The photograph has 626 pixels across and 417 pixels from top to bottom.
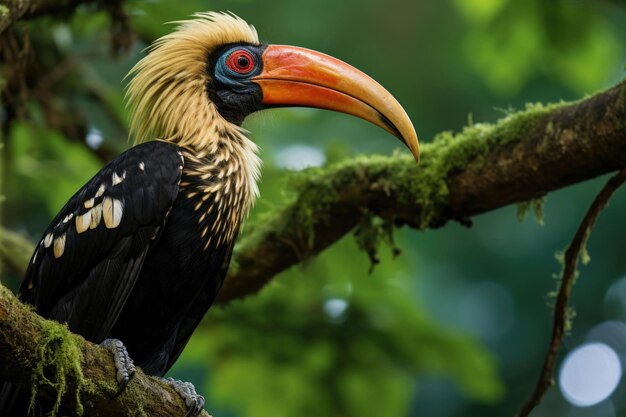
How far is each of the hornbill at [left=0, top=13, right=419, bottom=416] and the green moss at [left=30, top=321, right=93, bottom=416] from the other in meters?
0.33

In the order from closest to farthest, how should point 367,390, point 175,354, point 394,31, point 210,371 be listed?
point 175,354 < point 367,390 < point 210,371 < point 394,31

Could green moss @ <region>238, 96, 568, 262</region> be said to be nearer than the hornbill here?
No

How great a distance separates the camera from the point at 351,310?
7191 mm

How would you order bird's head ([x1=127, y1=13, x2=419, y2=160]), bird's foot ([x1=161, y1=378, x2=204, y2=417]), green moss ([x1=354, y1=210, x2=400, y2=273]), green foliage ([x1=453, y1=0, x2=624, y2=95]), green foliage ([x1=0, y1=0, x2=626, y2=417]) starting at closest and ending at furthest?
bird's foot ([x1=161, y1=378, x2=204, y2=417]) < bird's head ([x1=127, y1=13, x2=419, y2=160]) < green moss ([x1=354, y1=210, x2=400, y2=273]) < green foliage ([x1=0, y1=0, x2=626, y2=417]) < green foliage ([x1=453, y1=0, x2=624, y2=95])

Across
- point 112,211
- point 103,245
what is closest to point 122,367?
point 103,245

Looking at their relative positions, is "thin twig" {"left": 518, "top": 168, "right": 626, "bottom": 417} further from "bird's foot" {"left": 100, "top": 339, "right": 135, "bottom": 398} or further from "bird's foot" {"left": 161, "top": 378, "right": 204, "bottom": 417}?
"bird's foot" {"left": 100, "top": 339, "right": 135, "bottom": 398}

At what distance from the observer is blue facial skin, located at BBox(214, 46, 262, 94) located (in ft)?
18.2

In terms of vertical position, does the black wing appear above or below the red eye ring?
below

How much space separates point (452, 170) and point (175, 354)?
1825 millimetres

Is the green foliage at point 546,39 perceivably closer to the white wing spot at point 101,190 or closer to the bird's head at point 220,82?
the bird's head at point 220,82

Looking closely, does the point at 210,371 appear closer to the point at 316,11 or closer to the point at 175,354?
the point at 175,354

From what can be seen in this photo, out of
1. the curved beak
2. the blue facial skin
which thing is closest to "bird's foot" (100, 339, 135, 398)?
the curved beak

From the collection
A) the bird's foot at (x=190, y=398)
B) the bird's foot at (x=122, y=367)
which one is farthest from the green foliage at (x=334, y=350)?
the bird's foot at (x=122, y=367)

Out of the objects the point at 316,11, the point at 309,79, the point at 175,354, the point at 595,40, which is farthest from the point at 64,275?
the point at 316,11
